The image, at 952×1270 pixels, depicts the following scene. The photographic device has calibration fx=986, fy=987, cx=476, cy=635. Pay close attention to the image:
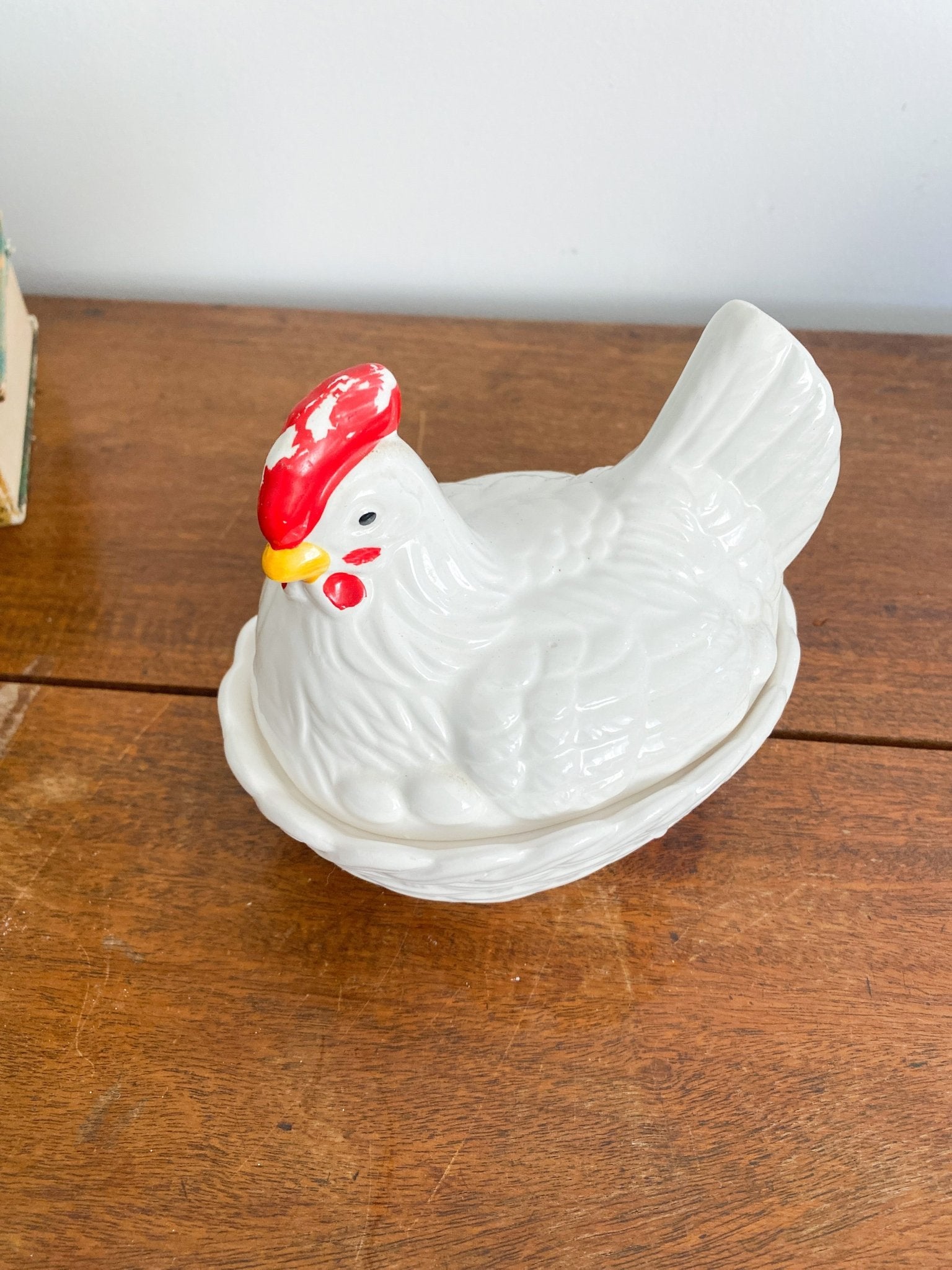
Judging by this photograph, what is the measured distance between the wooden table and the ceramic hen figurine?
0.15 m

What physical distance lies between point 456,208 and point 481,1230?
3.65 feet

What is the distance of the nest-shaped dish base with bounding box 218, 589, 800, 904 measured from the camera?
660 mm

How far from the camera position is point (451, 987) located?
2.63ft

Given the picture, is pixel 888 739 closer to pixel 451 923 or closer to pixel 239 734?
pixel 451 923

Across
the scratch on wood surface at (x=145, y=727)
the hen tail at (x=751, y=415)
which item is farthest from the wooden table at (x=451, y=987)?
the hen tail at (x=751, y=415)

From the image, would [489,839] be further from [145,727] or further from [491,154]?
[491,154]

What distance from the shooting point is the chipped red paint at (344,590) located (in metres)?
0.61

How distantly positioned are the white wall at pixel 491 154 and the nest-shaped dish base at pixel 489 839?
74cm

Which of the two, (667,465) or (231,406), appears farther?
(231,406)

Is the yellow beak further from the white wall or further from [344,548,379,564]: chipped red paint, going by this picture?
the white wall

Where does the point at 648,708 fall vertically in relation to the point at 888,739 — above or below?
above

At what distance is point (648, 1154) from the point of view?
2.37ft

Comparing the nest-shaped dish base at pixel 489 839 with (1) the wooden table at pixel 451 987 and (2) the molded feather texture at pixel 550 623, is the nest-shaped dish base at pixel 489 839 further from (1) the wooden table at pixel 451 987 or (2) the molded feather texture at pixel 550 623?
(1) the wooden table at pixel 451 987

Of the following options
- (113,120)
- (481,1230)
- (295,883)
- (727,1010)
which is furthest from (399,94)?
(481,1230)
